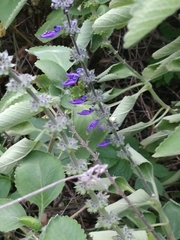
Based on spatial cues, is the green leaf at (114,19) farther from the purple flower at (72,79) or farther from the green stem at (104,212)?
the green stem at (104,212)

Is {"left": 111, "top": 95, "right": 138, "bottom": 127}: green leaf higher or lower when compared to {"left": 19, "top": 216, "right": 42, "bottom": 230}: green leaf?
lower

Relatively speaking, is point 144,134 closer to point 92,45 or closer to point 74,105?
point 92,45

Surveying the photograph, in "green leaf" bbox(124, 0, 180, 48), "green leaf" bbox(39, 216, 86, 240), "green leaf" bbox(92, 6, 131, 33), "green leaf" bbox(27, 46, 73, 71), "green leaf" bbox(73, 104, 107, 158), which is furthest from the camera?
"green leaf" bbox(27, 46, 73, 71)

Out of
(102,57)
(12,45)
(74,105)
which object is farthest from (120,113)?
(12,45)

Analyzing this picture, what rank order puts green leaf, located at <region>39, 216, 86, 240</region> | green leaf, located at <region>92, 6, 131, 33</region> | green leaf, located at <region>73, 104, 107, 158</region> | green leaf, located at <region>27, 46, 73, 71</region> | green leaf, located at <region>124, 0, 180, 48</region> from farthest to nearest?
green leaf, located at <region>27, 46, 73, 71</region> < green leaf, located at <region>73, 104, 107, 158</region> < green leaf, located at <region>92, 6, 131, 33</region> < green leaf, located at <region>39, 216, 86, 240</region> < green leaf, located at <region>124, 0, 180, 48</region>

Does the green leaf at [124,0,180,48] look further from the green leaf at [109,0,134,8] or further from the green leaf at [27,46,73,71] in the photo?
the green leaf at [27,46,73,71]

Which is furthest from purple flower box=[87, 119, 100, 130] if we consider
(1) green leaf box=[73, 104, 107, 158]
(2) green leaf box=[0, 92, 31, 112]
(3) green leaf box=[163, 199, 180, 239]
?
(3) green leaf box=[163, 199, 180, 239]
